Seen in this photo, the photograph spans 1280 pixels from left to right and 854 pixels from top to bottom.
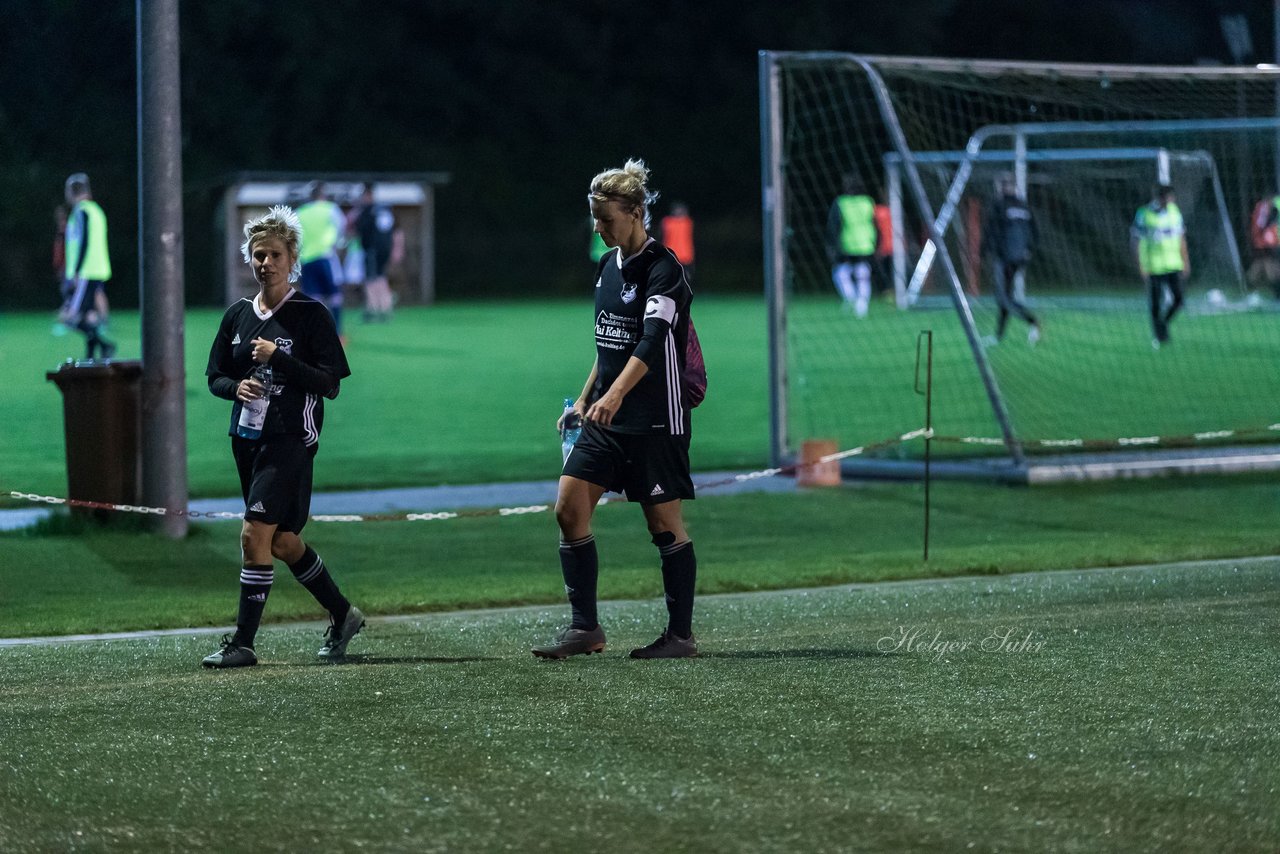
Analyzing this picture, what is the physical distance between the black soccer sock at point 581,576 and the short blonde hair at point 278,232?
139 cm

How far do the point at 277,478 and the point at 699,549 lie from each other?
4.10 meters

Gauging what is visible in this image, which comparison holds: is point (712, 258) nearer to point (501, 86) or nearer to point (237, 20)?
Result: point (501, 86)

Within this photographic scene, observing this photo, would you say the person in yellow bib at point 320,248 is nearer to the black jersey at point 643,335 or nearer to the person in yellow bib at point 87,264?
the person in yellow bib at point 87,264

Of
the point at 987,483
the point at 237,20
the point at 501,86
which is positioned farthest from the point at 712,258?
the point at 987,483

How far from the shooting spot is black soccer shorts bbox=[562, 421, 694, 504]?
6.66 m

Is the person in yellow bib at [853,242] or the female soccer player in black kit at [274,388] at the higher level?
the person in yellow bib at [853,242]

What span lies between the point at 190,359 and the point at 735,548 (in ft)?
48.0

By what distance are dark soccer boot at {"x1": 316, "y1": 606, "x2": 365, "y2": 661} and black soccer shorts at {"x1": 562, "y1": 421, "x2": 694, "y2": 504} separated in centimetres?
102

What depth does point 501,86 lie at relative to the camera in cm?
5650

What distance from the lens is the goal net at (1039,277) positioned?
13.5 m

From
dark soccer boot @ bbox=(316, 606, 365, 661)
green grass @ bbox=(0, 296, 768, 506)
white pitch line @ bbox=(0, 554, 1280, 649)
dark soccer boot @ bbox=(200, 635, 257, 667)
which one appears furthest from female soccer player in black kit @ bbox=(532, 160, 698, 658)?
green grass @ bbox=(0, 296, 768, 506)

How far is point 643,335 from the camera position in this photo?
6492mm

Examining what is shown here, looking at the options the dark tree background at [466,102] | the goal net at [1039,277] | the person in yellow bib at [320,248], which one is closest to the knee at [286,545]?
the goal net at [1039,277]

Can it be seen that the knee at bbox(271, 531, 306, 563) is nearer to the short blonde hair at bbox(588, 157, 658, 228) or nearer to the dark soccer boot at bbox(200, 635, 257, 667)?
the dark soccer boot at bbox(200, 635, 257, 667)
